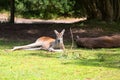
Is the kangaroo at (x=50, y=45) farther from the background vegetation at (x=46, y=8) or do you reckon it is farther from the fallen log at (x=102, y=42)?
the background vegetation at (x=46, y=8)

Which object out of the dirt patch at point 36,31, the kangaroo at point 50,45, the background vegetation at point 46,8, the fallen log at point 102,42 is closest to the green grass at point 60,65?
the kangaroo at point 50,45

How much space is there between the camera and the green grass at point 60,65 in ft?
→ 27.9

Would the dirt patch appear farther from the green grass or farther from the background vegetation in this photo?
the background vegetation

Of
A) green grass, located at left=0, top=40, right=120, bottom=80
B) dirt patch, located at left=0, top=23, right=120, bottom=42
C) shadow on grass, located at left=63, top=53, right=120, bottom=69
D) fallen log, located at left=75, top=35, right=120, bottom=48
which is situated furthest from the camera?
dirt patch, located at left=0, top=23, right=120, bottom=42

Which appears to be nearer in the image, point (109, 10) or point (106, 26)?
point (106, 26)

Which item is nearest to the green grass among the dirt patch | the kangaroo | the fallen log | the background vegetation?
the kangaroo

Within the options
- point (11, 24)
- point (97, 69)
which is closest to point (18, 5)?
point (11, 24)

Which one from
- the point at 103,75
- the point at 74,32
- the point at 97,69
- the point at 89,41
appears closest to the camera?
the point at 103,75

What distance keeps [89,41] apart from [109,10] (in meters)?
6.14

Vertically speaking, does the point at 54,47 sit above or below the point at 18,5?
above

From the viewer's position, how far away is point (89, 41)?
1377 cm

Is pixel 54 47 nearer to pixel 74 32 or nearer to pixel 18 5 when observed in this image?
pixel 74 32

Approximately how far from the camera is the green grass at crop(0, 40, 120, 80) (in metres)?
8.51

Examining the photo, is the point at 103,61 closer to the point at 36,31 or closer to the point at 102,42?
the point at 102,42
